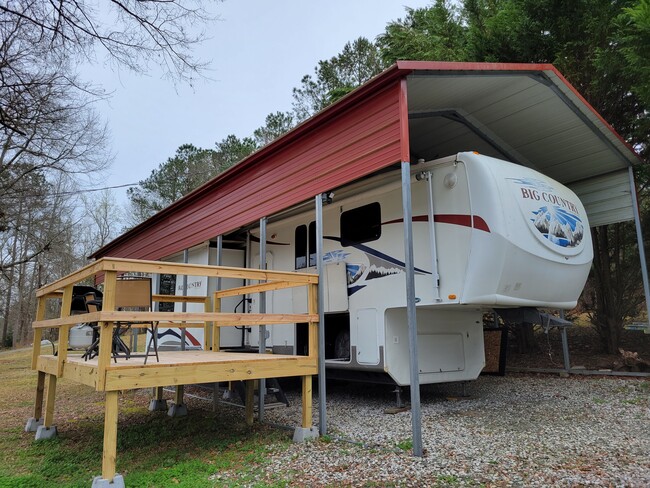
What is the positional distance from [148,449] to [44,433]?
161 centimetres

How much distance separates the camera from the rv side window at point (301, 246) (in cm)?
752

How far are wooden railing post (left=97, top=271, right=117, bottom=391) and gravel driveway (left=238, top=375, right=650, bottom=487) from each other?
1.53 m

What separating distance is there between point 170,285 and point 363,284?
572 centimetres

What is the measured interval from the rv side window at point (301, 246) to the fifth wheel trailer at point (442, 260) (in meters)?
0.03

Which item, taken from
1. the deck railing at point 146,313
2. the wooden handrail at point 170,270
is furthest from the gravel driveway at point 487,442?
the wooden handrail at point 170,270

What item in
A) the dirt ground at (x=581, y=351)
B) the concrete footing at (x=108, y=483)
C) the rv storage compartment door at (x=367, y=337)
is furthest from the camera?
the dirt ground at (x=581, y=351)

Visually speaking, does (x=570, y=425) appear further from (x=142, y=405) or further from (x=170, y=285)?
(x=170, y=285)

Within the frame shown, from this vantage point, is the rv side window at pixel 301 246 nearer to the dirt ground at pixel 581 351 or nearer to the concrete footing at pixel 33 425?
the concrete footing at pixel 33 425

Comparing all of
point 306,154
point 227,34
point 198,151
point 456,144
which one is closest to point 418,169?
point 306,154

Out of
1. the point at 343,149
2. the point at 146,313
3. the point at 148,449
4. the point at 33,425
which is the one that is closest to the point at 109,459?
the point at 146,313

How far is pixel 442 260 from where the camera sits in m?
5.44

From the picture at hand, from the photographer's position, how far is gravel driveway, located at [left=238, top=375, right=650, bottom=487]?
3.66m

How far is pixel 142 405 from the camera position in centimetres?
768

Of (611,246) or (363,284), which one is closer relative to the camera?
(363,284)
